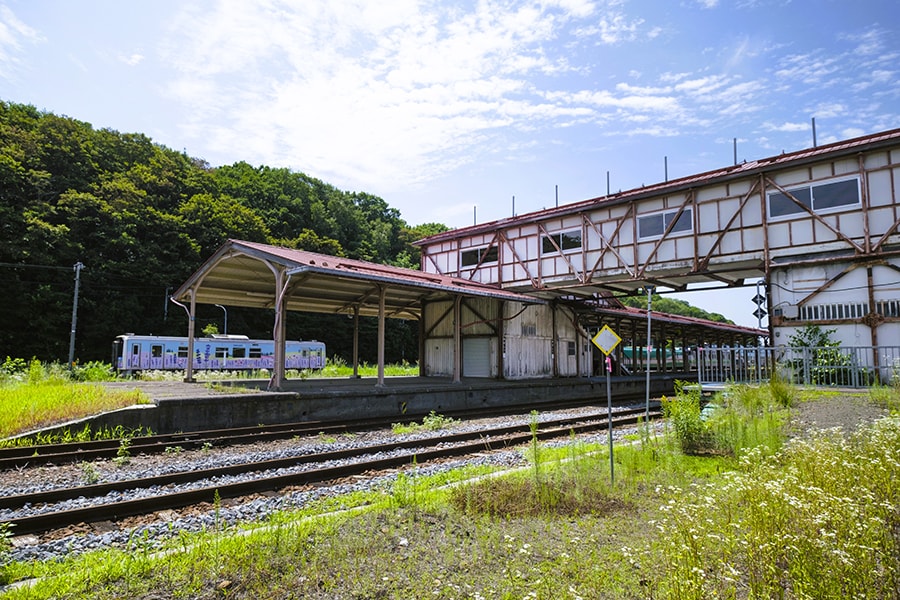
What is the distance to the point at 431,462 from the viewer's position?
8680 mm

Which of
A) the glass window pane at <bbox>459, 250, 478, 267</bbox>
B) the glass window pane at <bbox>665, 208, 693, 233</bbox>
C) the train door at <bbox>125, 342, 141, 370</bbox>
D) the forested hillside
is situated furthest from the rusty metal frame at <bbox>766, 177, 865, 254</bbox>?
the forested hillside

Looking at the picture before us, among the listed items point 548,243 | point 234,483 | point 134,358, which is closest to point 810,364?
point 548,243

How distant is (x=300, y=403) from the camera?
1400cm

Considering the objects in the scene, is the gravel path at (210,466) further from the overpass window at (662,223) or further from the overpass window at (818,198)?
the overpass window at (662,223)

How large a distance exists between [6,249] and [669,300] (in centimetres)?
10674

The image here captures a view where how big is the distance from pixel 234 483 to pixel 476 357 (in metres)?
17.2

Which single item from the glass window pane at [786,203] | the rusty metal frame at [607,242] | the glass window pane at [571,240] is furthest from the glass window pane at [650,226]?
the glass window pane at [786,203]

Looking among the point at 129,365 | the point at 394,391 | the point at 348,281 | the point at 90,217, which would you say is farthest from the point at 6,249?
the point at 394,391

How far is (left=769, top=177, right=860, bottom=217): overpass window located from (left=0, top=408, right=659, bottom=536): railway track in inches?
450

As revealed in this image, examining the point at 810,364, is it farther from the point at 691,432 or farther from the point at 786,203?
the point at 691,432

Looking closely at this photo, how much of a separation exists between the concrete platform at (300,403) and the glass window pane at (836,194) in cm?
951

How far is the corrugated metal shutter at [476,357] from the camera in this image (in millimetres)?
23016

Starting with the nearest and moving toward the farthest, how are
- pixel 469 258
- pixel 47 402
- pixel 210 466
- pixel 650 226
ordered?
pixel 210 466
pixel 47 402
pixel 650 226
pixel 469 258

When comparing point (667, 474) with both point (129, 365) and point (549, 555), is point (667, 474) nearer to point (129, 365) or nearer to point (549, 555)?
point (549, 555)
